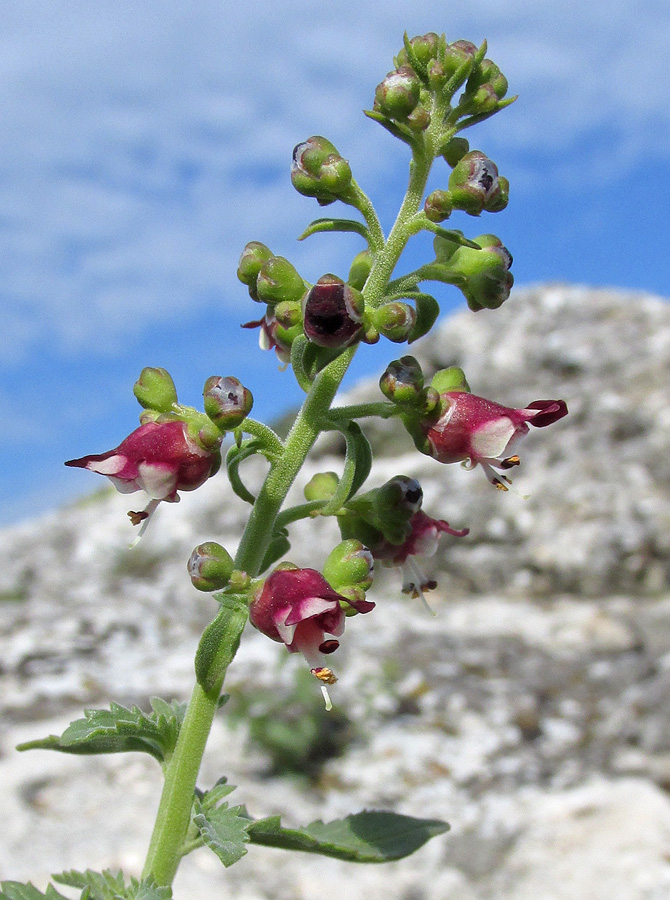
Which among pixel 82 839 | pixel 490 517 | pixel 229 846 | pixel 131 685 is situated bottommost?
pixel 229 846

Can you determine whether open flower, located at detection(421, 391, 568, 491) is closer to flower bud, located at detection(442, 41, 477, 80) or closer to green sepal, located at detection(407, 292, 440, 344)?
green sepal, located at detection(407, 292, 440, 344)

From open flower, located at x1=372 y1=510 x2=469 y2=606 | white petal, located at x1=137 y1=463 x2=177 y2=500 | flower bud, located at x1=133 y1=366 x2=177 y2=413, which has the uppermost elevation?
flower bud, located at x1=133 y1=366 x2=177 y2=413

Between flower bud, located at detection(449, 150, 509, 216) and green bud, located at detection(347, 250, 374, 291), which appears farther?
green bud, located at detection(347, 250, 374, 291)

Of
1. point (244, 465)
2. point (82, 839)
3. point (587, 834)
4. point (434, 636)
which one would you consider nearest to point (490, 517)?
point (434, 636)

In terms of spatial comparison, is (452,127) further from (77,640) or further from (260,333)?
(77,640)

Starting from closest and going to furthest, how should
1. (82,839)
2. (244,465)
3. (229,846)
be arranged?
(229,846) < (82,839) < (244,465)

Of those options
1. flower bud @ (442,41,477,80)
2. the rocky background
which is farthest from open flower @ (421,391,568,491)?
the rocky background
